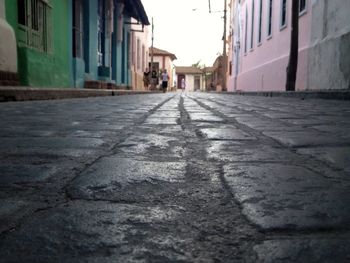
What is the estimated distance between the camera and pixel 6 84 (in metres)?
7.56

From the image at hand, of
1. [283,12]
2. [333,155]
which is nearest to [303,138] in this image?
[333,155]

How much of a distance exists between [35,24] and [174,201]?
361 inches

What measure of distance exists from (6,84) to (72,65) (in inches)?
198

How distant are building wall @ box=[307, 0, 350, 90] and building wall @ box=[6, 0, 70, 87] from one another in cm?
618

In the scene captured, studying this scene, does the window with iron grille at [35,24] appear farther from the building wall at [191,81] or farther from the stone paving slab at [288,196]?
the building wall at [191,81]

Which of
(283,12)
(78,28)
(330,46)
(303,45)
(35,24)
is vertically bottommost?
(330,46)

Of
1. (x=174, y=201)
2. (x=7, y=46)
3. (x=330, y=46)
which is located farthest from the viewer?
(x=330, y=46)

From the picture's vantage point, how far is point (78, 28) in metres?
13.6

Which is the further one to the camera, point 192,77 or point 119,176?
point 192,77

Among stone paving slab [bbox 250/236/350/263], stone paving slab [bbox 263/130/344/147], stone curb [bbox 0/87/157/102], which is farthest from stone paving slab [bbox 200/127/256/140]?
stone curb [bbox 0/87/157/102]

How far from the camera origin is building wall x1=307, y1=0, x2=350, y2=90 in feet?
29.3

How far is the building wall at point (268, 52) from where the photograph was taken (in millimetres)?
12601

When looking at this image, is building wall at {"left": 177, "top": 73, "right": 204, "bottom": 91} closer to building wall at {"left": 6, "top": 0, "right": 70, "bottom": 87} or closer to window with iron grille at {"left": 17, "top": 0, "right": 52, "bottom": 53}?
building wall at {"left": 6, "top": 0, "right": 70, "bottom": 87}

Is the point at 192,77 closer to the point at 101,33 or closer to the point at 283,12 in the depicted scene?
the point at 101,33
